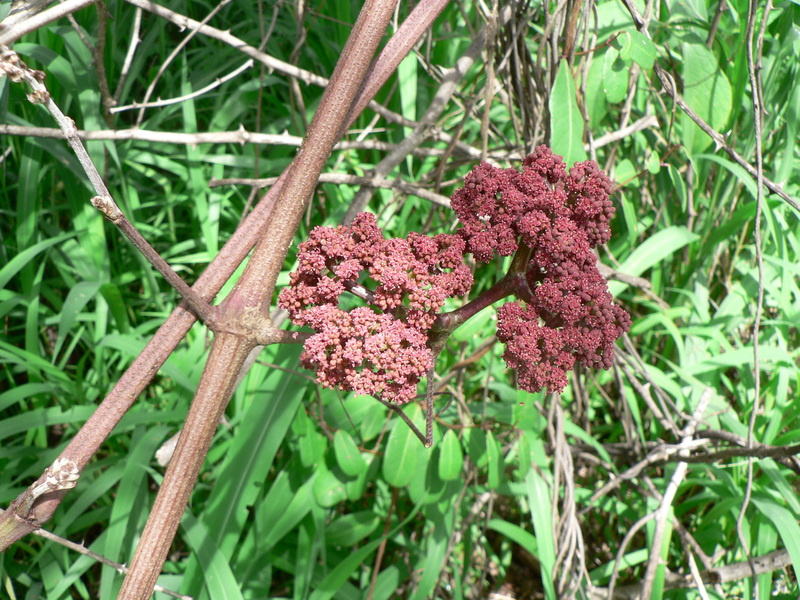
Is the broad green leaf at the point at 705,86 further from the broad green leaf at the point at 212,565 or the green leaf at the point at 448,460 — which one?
the broad green leaf at the point at 212,565

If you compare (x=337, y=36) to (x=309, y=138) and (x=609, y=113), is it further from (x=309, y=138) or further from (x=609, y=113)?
(x=309, y=138)

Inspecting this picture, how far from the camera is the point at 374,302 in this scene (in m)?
0.86

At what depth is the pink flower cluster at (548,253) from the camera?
2.86ft

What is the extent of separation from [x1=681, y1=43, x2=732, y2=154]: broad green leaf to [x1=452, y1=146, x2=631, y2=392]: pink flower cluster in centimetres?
92

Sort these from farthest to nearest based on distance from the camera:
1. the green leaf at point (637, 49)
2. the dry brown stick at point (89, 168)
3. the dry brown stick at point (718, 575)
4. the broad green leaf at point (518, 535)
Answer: the broad green leaf at point (518, 535)
the dry brown stick at point (718, 575)
the green leaf at point (637, 49)
the dry brown stick at point (89, 168)

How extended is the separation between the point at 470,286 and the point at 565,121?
760mm

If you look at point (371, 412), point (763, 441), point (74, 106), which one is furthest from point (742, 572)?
point (74, 106)

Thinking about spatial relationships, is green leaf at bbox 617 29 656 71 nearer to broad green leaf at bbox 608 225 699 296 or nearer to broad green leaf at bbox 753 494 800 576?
broad green leaf at bbox 608 225 699 296

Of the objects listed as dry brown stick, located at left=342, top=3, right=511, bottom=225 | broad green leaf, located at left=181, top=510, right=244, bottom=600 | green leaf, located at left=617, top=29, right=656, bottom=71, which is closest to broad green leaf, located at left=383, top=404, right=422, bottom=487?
broad green leaf, located at left=181, top=510, right=244, bottom=600

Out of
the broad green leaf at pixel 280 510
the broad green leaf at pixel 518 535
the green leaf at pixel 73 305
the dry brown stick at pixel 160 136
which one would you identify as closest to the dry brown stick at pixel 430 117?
the dry brown stick at pixel 160 136

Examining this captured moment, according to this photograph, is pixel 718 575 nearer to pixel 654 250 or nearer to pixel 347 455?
pixel 654 250

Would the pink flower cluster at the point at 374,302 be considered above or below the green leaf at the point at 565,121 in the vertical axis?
below

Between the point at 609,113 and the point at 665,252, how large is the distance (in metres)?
0.59

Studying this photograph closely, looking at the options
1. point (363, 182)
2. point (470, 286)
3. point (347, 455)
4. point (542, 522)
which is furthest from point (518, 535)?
point (470, 286)
